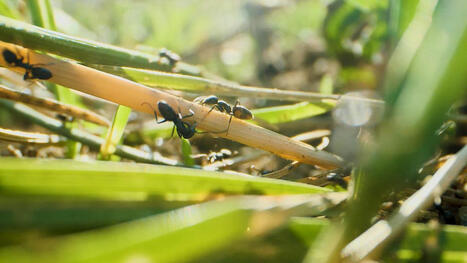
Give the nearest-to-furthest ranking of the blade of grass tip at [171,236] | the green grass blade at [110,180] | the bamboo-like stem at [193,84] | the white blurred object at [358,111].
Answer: the blade of grass tip at [171,236] < the green grass blade at [110,180] < the bamboo-like stem at [193,84] < the white blurred object at [358,111]

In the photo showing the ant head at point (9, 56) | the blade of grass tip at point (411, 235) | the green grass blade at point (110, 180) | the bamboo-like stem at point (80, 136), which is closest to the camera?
the green grass blade at point (110, 180)

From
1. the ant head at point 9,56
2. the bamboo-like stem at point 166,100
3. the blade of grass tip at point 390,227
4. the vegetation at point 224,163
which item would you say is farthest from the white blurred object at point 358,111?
the ant head at point 9,56

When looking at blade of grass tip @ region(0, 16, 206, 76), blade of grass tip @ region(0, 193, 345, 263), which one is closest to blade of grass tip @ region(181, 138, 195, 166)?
blade of grass tip @ region(0, 16, 206, 76)

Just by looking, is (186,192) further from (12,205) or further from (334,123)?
(334,123)

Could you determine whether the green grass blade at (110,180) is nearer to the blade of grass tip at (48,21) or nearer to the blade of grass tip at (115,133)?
the blade of grass tip at (115,133)

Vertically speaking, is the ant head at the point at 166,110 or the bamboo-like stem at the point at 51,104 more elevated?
the bamboo-like stem at the point at 51,104

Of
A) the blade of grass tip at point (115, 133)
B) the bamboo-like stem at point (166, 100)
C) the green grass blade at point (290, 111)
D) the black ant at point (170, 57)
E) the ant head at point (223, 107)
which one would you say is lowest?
the bamboo-like stem at point (166, 100)

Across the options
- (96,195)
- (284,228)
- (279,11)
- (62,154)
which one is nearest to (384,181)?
(284,228)
